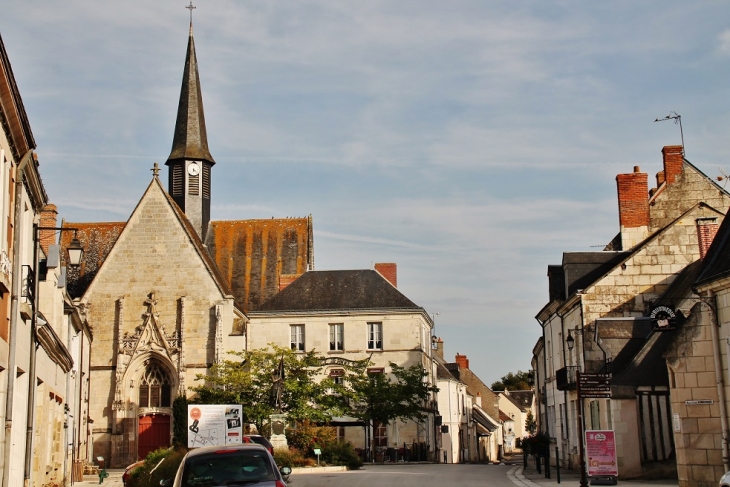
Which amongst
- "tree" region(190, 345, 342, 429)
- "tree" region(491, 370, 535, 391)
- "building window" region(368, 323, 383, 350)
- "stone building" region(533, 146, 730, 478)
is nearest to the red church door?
"tree" region(190, 345, 342, 429)

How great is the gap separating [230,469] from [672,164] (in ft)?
73.5

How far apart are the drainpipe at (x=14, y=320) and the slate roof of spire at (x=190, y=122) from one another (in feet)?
96.5

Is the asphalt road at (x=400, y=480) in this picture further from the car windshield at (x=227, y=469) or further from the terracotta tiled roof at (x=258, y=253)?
the terracotta tiled roof at (x=258, y=253)

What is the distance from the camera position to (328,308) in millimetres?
40562

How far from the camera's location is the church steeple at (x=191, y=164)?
4453 cm

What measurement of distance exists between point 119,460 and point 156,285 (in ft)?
24.6

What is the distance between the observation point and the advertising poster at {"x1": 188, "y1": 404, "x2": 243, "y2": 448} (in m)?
21.7

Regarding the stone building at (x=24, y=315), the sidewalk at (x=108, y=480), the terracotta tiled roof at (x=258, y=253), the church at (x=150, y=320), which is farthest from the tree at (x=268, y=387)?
the stone building at (x=24, y=315)

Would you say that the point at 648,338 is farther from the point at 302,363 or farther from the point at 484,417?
the point at 484,417

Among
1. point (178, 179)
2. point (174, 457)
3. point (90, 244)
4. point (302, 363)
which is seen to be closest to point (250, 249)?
point (178, 179)

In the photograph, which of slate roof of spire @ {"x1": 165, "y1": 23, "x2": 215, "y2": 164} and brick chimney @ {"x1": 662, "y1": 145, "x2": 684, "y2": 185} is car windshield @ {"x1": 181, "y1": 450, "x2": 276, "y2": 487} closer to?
brick chimney @ {"x1": 662, "y1": 145, "x2": 684, "y2": 185}

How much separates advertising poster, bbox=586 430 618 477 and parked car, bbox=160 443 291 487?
9263 mm

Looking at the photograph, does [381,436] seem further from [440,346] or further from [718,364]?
[440,346]

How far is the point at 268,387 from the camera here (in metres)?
35.4
